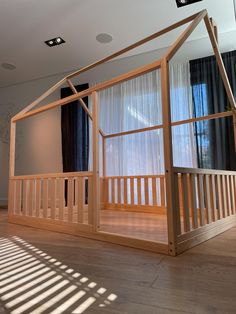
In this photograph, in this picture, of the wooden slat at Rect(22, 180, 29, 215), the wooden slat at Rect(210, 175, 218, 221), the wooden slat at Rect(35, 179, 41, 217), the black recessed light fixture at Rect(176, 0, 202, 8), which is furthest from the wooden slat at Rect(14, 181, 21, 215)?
the black recessed light fixture at Rect(176, 0, 202, 8)

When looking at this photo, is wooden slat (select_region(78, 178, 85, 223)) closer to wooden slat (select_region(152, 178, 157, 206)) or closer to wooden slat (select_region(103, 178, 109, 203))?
wooden slat (select_region(152, 178, 157, 206))

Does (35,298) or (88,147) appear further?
(88,147)

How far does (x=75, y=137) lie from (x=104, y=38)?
1481 millimetres

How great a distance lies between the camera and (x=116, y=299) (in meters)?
0.74

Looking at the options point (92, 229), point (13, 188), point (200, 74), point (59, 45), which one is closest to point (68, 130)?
point (59, 45)

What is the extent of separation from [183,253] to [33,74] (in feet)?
13.3

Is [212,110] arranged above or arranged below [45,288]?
above

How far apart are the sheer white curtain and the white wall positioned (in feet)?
1.21

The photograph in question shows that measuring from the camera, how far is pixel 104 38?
10.4 feet

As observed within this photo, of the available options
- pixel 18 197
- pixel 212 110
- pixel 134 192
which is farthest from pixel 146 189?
pixel 18 197

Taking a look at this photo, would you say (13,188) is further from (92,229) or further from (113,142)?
(113,142)

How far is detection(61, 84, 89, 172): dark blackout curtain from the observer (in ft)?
11.9

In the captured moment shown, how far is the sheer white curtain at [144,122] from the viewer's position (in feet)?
9.98

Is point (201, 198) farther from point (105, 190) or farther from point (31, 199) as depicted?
point (105, 190)
